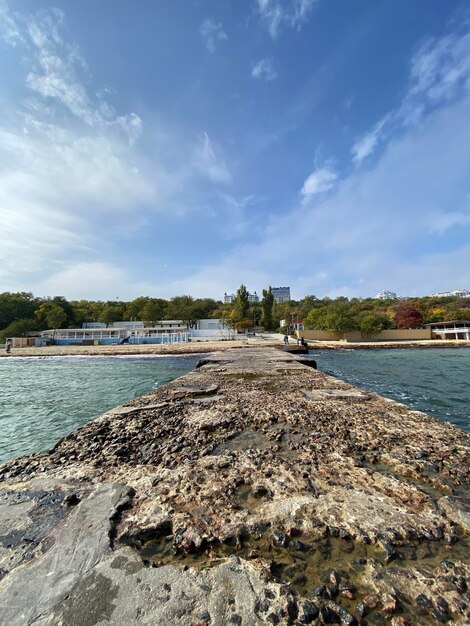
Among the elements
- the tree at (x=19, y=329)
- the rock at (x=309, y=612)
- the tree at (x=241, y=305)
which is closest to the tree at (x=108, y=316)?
the tree at (x=19, y=329)

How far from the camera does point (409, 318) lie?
59062mm

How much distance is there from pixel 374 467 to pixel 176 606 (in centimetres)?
251

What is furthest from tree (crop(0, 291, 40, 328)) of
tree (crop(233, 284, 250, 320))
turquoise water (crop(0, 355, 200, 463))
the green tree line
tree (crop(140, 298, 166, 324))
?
turquoise water (crop(0, 355, 200, 463))

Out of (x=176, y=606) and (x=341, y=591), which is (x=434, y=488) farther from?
(x=176, y=606)

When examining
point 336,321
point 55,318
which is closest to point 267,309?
point 336,321

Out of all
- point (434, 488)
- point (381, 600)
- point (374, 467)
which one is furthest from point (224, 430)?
point (381, 600)

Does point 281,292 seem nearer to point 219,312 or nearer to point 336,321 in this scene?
point 219,312

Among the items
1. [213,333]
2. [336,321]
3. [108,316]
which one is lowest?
[213,333]

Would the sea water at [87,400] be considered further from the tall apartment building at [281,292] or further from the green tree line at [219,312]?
the tall apartment building at [281,292]

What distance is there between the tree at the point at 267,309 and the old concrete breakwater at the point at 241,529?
70583 millimetres

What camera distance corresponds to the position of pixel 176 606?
1.57m

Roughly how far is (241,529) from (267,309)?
7336 centimetres

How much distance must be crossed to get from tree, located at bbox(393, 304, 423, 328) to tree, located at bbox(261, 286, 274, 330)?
95.2 ft

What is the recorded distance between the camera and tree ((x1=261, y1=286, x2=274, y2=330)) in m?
74.6
